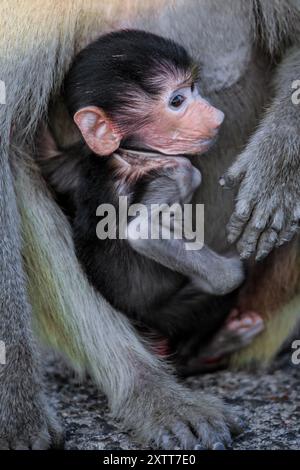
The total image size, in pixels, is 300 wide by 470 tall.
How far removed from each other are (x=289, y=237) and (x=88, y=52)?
0.89 meters

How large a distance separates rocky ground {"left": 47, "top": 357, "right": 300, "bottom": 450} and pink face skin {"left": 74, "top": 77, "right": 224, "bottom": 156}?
0.91 meters

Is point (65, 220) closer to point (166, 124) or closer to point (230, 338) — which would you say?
point (166, 124)

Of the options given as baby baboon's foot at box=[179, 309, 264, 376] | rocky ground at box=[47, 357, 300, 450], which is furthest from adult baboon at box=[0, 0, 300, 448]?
baby baboon's foot at box=[179, 309, 264, 376]

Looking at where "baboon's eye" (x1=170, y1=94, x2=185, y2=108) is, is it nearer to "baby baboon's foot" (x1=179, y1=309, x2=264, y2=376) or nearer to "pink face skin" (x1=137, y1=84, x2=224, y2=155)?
"pink face skin" (x1=137, y1=84, x2=224, y2=155)

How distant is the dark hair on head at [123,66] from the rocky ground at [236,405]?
104cm

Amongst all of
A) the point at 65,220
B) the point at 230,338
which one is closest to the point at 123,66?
the point at 65,220

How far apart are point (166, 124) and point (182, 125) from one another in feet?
0.17

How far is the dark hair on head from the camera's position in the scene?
390 centimetres

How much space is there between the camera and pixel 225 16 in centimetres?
419

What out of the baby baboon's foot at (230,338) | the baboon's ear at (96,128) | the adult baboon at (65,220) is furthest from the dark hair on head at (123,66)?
the baby baboon's foot at (230,338)

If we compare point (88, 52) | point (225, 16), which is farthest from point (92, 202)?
point (225, 16)

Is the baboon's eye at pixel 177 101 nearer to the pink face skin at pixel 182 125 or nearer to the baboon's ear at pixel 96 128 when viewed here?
the pink face skin at pixel 182 125

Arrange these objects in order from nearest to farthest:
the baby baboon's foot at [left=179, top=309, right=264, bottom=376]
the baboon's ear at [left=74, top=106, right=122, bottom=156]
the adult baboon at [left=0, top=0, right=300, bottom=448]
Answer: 1. the adult baboon at [left=0, top=0, right=300, bottom=448]
2. the baboon's ear at [left=74, top=106, right=122, bottom=156]
3. the baby baboon's foot at [left=179, top=309, right=264, bottom=376]

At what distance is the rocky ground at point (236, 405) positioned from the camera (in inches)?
154
